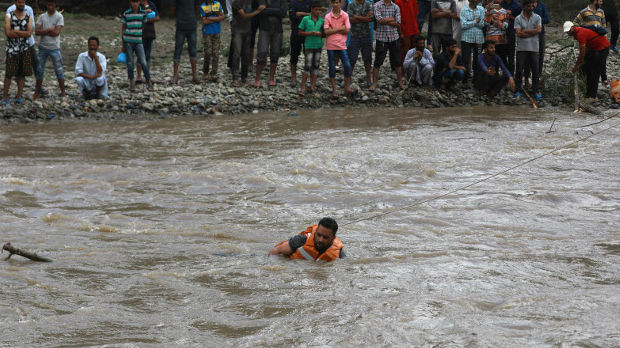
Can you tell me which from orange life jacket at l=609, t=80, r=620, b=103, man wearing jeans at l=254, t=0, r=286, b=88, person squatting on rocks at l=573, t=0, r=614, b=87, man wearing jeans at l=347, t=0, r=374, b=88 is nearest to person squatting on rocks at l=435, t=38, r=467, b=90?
man wearing jeans at l=347, t=0, r=374, b=88

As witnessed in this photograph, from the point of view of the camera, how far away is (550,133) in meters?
12.8

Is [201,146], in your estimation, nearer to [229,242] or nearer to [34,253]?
[229,242]

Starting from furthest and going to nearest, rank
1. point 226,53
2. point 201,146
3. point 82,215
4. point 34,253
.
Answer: point 226,53 → point 201,146 → point 82,215 → point 34,253

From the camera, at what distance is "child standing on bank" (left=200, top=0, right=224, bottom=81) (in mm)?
14039

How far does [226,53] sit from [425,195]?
30.2ft

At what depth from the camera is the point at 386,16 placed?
1430 centimetres

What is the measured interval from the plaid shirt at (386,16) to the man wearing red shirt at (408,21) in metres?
0.38

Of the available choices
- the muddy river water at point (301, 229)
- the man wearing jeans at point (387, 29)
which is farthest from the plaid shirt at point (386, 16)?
the muddy river water at point (301, 229)

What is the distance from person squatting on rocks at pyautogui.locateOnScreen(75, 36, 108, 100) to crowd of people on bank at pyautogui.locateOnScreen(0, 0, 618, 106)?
0.05ft

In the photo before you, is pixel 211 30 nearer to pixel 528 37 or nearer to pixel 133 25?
pixel 133 25

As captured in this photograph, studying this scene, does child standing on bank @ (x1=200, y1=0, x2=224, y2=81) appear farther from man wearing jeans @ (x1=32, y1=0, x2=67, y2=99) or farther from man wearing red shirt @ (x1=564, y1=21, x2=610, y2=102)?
man wearing red shirt @ (x1=564, y1=21, x2=610, y2=102)

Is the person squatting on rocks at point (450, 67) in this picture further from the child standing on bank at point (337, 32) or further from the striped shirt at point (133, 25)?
the striped shirt at point (133, 25)

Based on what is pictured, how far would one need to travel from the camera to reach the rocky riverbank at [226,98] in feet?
44.2

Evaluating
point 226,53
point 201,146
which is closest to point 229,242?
point 201,146
